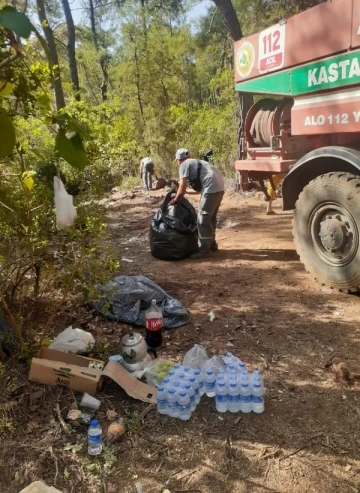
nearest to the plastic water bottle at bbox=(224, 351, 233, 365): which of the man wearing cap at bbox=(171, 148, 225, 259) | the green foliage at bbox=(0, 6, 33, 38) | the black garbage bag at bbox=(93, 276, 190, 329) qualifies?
the black garbage bag at bbox=(93, 276, 190, 329)

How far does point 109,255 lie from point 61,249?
1.13ft

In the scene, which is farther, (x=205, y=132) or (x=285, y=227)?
(x=205, y=132)

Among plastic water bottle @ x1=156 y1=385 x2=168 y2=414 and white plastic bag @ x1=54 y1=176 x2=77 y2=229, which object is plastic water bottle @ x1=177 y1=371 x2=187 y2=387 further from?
white plastic bag @ x1=54 y1=176 x2=77 y2=229

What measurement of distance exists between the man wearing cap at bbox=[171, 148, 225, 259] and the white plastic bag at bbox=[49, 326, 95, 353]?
2633 millimetres

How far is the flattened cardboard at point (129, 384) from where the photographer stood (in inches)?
97.7

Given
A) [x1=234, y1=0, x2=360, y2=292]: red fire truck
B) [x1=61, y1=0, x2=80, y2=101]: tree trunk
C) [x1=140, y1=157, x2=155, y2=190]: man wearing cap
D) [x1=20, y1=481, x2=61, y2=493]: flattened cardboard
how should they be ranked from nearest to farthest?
[x1=20, y1=481, x2=61, y2=493]: flattened cardboard
[x1=234, y1=0, x2=360, y2=292]: red fire truck
[x1=140, y1=157, x2=155, y2=190]: man wearing cap
[x1=61, y1=0, x2=80, y2=101]: tree trunk

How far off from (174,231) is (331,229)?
209cm

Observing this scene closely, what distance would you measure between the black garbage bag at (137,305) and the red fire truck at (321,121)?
61.3 inches

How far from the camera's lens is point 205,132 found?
1273cm

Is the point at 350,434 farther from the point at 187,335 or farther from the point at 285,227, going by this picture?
the point at 285,227

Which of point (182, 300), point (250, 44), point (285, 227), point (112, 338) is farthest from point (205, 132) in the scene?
point (112, 338)

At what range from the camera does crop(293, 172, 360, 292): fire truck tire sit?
3562mm

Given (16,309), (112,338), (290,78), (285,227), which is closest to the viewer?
(16,309)

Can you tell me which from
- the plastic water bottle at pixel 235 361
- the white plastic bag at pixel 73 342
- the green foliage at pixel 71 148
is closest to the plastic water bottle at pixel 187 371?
the plastic water bottle at pixel 235 361
